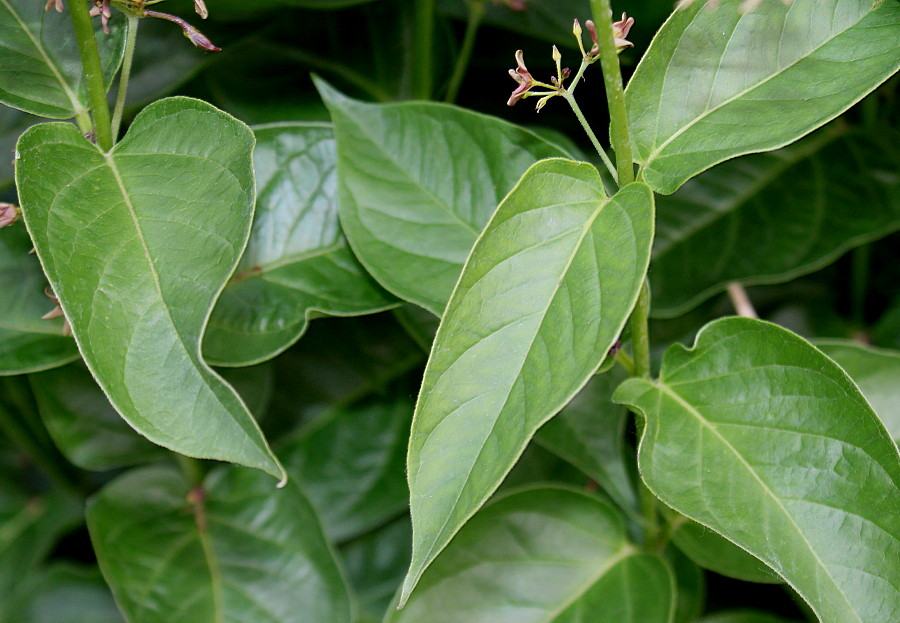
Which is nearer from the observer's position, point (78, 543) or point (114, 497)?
point (114, 497)

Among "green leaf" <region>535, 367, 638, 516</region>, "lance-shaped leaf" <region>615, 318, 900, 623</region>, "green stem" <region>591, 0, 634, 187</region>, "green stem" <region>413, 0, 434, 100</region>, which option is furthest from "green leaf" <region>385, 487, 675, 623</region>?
"green stem" <region>413, 0, 434, 100</region>

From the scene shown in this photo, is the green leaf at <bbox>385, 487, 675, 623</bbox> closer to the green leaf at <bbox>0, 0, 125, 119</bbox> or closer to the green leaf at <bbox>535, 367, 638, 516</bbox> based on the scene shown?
the green leaf at <bbox>535, 367, 638, 516</bbox>

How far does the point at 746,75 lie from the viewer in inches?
18.9

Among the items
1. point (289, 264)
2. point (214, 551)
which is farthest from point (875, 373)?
point (214, 551)

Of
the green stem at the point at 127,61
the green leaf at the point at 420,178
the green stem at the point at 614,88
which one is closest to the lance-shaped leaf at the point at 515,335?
the green stem at the point at 614,88

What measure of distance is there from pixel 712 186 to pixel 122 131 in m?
0.59

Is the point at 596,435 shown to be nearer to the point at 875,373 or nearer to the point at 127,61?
the point at 875,373

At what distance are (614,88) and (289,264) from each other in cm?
32

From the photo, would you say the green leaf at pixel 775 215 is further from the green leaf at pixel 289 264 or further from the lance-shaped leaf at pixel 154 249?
the lance-shaped leaf at pixel 154 249

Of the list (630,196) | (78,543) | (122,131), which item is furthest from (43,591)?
(630,196)

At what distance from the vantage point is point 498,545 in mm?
631

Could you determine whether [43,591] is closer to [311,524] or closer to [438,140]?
[311,524]

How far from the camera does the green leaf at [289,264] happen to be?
62 cm

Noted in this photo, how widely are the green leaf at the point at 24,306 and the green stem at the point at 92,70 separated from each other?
14 cm
